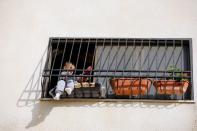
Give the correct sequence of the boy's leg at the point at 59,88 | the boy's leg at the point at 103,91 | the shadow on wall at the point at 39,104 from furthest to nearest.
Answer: the boy's leg at the point at 103,91
the shadow on wall at the point at 39,104
the boy's leg at the point at 59,88

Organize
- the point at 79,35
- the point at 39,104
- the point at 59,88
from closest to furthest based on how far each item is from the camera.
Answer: the point at 59,88, the point at 39,104, the point at 79,35

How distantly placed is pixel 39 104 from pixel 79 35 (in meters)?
1.54

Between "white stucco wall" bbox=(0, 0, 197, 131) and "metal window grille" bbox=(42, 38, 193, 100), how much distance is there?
0.16 metres

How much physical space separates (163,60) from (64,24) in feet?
6.57

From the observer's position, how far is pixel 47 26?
850cm

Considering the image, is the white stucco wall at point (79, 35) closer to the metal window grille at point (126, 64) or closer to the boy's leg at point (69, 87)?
the metal window grille at point (126, 64)

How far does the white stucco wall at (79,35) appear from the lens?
24.8 ft

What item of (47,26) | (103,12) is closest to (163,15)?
(103,12)

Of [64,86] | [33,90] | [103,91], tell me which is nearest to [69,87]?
[64,86]

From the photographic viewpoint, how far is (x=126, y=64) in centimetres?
829

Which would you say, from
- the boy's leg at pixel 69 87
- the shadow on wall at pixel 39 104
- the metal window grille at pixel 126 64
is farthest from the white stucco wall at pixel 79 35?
the boy's leg at pixel 69 87

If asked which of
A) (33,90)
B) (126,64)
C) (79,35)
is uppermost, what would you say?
(79,35)

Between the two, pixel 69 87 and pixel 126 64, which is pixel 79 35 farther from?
pixel 69 87

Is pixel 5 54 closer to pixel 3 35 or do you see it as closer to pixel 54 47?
pixel 3 35
